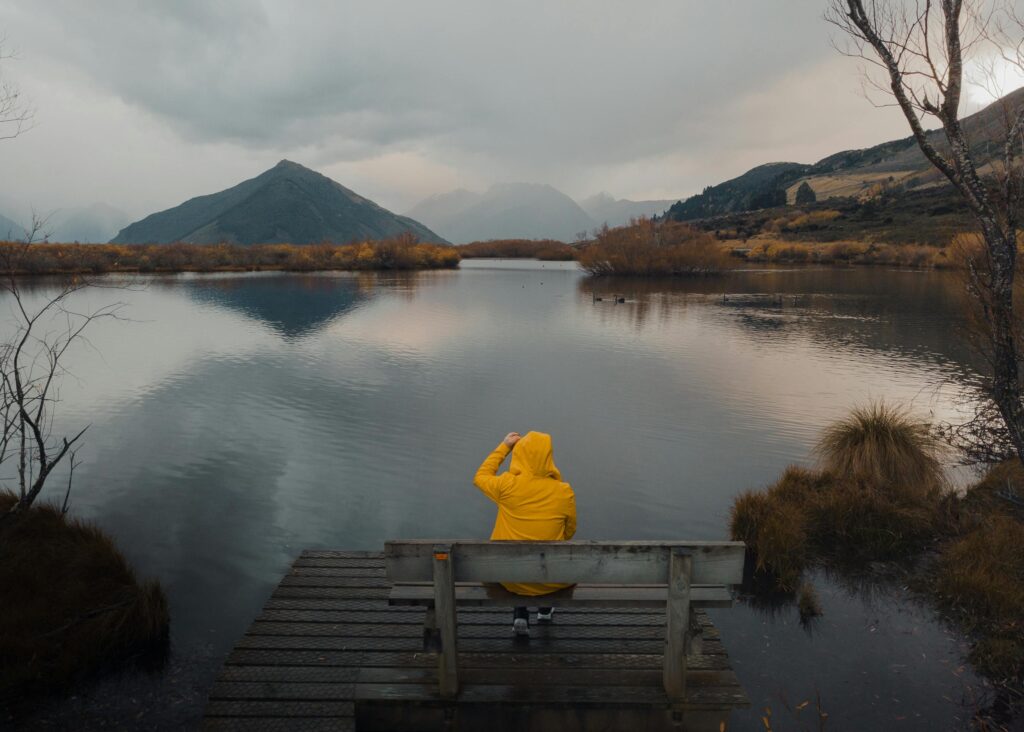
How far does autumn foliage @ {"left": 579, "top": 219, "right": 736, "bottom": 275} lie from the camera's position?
68.9 meters

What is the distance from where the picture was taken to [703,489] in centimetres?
1177

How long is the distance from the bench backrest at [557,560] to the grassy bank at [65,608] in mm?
4008

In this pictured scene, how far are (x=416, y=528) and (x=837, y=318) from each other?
33252 mm

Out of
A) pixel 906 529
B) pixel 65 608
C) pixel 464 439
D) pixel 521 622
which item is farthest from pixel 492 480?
pixel 464 439

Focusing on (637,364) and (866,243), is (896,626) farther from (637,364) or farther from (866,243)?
(866,243)

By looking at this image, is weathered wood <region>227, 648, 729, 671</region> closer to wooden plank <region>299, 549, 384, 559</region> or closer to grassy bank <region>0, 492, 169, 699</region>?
grassy bank <region>0, 492, 169, 699</region>

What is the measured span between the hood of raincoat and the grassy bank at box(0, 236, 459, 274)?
76.5m

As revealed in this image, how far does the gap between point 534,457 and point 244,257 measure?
9686 centimetres

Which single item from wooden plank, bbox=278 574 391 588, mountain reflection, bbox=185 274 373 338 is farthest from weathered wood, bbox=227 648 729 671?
mountain reflection, bbox=185 274 373 338

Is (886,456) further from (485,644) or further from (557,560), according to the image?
(557,560)

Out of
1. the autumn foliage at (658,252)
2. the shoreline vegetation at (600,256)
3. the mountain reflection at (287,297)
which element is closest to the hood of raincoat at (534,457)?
the mountain reflection at (287,297)

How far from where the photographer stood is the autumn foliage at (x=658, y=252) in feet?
226

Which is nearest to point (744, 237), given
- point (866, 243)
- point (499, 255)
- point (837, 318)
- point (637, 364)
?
point (866, 243)

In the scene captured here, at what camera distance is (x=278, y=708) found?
4961 mm
